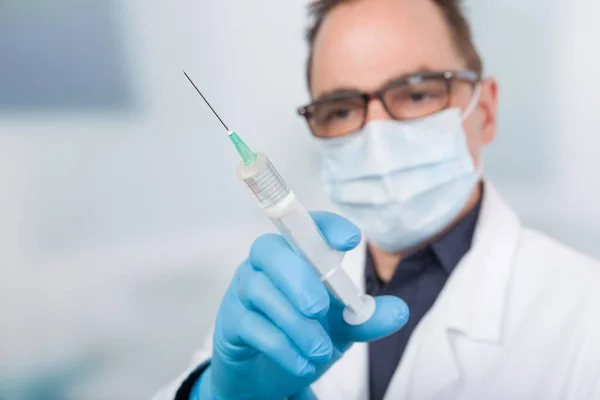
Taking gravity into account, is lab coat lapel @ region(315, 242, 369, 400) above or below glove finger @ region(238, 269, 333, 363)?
below

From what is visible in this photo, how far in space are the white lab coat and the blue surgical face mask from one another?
3.8 inches

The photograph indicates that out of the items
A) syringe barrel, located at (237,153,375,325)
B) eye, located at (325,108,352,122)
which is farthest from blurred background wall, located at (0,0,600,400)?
syringe barrel, located at (237,153,375,325)

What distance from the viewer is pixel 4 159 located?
2.61 ft

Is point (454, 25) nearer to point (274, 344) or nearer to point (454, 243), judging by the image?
point (454, 243)

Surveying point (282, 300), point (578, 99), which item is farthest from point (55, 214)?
point (578, 99)

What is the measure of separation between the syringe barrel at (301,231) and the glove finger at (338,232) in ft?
0.03

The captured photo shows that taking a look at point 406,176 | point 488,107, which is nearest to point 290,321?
point 406,176

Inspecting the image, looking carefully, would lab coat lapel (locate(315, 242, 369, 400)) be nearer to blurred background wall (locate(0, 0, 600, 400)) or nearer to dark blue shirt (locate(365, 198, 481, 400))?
dark blue shirt (locate(365, 198, 481, 400))

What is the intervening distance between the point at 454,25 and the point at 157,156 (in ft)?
2.02

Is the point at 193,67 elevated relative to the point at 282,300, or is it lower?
elevated

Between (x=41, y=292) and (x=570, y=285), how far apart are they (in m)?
0.92

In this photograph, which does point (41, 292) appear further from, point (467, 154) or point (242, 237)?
point (467, 154)

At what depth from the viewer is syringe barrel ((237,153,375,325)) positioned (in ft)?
1.31

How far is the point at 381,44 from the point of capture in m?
0.71
